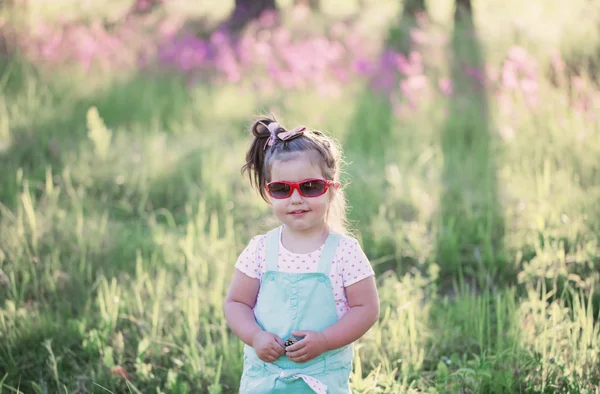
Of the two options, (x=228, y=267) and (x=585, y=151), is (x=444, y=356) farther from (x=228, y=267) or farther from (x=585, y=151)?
(x=585, y=151)

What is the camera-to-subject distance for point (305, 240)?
229 centimetres

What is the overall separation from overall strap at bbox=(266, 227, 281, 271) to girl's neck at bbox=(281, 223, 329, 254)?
3 centimetres

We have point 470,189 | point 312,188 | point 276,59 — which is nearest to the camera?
point 312,188

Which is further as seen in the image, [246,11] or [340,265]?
[246,11]

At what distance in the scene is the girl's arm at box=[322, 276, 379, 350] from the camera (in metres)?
2.15

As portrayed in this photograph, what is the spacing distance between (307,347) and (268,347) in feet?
0.42

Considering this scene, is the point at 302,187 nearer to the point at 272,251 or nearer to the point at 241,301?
the point at 272,251

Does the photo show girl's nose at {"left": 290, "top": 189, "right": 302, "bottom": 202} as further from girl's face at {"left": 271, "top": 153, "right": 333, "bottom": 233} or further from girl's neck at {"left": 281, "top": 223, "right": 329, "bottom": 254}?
girl's neck at {"left": 281, "top": 223, "right": 329, "bottom": 254}

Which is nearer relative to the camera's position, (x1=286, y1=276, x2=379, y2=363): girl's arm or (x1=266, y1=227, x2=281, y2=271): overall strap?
(x1=286, y1=276, x2=379, y2=363): girl's arm

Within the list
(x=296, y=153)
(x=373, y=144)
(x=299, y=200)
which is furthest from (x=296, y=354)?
(x=373, y=144)

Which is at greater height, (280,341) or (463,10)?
(463,10)

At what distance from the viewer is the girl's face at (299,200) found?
2207mm

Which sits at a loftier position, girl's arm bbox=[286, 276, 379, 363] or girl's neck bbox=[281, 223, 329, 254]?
girl's neck bbox=[281, 223, 329, 254]

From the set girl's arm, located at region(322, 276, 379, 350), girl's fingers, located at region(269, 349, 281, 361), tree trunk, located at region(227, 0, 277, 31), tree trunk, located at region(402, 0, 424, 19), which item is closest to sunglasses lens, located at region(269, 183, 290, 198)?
girl's arm, located at region(322, 276, 379, 350)
